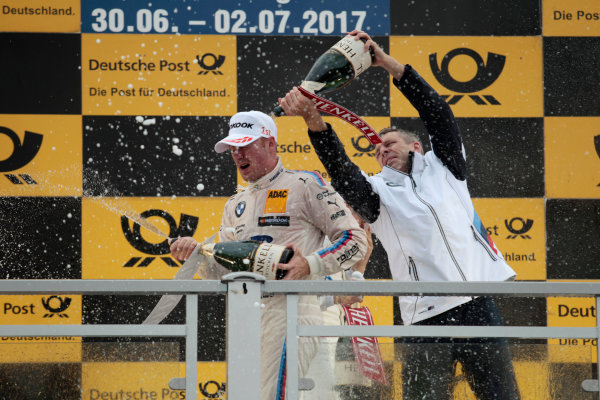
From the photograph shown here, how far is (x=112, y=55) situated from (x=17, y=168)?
672 mm

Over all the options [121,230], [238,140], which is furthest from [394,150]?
[121,230]

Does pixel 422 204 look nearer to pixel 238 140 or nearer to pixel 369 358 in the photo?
pixel 238 140

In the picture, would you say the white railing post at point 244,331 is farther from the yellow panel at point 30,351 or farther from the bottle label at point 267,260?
the bottle label at point 267,260

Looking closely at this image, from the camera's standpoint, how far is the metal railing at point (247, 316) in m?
1.71

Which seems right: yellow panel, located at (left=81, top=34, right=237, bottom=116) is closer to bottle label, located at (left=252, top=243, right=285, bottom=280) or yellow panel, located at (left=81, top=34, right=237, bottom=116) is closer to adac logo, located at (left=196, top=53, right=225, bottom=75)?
adac logo, located at (left=196, top=53, right=225, bottom=75)

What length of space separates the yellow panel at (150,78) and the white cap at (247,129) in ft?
3.76

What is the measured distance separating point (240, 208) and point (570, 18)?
2078mm

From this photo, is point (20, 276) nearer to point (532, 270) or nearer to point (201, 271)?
point (201, 271)

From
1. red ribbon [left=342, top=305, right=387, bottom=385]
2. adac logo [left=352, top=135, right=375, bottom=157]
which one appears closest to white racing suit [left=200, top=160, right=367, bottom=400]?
red ribbon [left=342, top=305, right=387, bottom=385]

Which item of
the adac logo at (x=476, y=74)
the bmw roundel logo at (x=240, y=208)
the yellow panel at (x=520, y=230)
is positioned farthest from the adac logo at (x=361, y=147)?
the bmw roundel logo at (x=240, y=208)

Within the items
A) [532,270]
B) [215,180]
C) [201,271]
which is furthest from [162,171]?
[532,270]

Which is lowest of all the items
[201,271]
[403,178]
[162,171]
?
[201,271]

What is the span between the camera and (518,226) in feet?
12.5

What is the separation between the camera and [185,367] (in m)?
1.72
